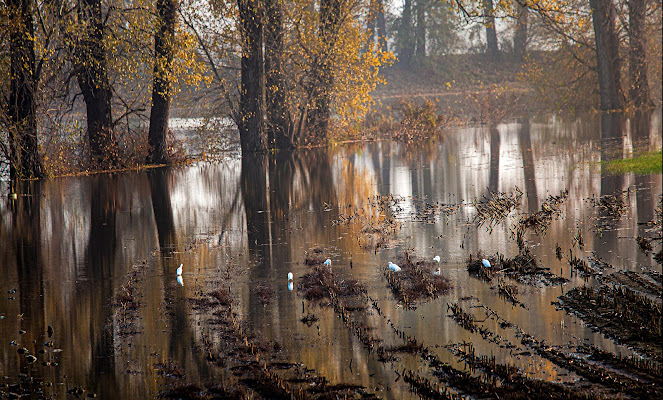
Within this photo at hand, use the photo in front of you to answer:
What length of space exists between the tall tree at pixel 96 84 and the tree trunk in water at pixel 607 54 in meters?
24.8

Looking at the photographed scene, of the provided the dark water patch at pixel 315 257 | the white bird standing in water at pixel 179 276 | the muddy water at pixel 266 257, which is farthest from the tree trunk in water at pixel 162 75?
the white bird standing in water at pixel 179 276

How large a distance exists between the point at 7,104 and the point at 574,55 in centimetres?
2930

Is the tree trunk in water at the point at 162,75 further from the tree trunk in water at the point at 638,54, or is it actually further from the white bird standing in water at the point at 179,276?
the tree trunk in water at the point at 638,54

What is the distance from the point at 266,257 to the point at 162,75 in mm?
11904

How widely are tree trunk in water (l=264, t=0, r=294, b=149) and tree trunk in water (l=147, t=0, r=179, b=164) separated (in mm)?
4168

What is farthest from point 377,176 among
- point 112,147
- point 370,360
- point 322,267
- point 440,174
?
point 370,360

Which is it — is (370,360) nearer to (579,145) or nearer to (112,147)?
(112,147)

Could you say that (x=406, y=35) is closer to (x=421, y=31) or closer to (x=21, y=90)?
(x=421, y=31)

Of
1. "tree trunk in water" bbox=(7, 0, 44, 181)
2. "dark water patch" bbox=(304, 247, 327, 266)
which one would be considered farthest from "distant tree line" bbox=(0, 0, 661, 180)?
"dark water patch" bbox=(304, 247, 327, 266)

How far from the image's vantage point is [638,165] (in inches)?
693

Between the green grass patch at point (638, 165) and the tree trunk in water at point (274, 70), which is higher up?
the tree trunk in water at point (274, 70)

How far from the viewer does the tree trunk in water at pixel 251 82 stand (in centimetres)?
2488

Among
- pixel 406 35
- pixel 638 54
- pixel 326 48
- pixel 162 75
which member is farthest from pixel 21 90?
pixel 406 35

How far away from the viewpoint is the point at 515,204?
45.9ft
